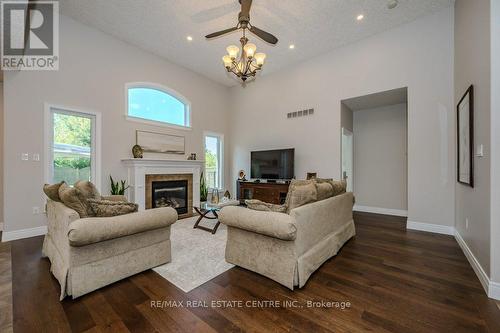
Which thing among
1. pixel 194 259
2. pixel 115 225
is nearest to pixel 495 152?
pixel 194 259

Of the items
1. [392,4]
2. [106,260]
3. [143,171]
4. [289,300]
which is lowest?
[289,300]

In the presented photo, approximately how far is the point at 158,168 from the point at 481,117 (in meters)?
5.16

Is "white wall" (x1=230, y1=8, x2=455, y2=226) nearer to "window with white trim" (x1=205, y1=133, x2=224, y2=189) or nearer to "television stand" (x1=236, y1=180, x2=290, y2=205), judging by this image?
"television stand" (x1=236, y1=180, x2=290, y2=205)

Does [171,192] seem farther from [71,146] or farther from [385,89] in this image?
[385,89]

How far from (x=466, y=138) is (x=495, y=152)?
41.6 inches

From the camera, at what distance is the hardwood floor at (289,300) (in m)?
1.54

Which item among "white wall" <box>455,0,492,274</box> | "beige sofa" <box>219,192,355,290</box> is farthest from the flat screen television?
"white wall" <box>455,0,492,274</box>

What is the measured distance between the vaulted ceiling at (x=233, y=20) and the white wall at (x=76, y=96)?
0.36 meters

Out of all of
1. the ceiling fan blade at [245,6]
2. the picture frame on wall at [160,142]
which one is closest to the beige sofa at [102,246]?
the picture frame on wall at [160,142]

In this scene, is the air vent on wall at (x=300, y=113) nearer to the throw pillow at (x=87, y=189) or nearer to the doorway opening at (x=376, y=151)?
the doorway opening at (x=376, y=151)

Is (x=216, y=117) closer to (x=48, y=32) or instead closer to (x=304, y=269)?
(x=48, y=32)

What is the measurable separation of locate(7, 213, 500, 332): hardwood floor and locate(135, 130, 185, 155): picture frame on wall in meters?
2.79

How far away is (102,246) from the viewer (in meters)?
1.95

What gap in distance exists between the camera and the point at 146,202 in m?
4.52
